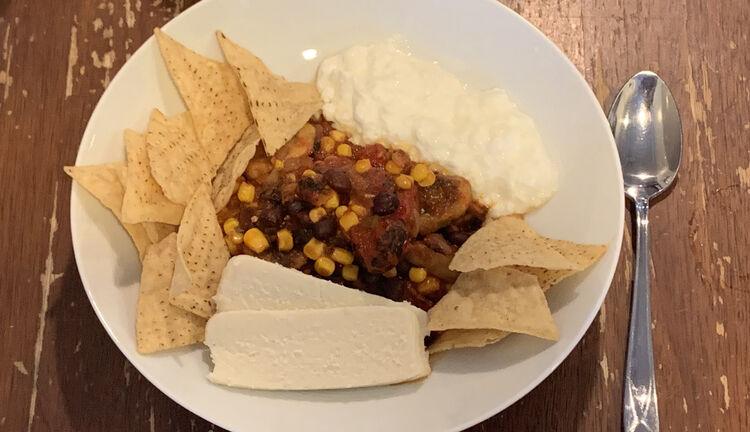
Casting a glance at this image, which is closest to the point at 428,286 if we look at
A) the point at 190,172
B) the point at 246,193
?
the point at 246,193

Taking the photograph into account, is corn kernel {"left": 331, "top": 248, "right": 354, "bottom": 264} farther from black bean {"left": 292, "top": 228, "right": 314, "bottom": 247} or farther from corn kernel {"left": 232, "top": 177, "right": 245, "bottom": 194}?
corn kernel {"left": 232, "top": 177, "right": 245, "bottom": 194}

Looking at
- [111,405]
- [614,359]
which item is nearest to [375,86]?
[614,359]

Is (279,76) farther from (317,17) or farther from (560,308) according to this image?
(560,308)

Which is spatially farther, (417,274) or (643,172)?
(643,172)

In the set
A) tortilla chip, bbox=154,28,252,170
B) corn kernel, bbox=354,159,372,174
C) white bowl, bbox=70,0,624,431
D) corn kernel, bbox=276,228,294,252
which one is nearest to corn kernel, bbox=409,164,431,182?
corn kernel, bbox=354,159,372,174

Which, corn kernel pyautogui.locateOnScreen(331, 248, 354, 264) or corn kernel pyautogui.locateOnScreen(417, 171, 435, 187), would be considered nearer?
corn kernel pyautogui.locateOnScreen(331, 248, 354, 264)

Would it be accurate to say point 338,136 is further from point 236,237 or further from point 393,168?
point 236,237
